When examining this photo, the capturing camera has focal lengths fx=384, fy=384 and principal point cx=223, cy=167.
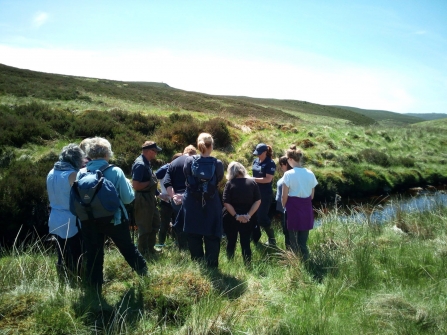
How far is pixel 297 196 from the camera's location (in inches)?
221

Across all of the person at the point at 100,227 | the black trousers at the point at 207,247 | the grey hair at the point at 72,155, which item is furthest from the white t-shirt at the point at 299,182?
the grey hair at the point at 72,155

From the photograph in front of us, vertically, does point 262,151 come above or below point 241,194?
above

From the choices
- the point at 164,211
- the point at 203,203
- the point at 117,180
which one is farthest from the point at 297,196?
the point at 117,180

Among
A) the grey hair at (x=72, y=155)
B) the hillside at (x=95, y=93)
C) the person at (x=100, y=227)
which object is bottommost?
the person at (x=100, y=227)

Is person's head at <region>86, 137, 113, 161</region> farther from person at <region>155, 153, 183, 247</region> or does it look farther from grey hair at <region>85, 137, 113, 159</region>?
person at <region>155, 153, 183, 247</region>

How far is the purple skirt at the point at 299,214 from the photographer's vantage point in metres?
5.61

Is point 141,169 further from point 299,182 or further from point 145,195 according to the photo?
point 299,182

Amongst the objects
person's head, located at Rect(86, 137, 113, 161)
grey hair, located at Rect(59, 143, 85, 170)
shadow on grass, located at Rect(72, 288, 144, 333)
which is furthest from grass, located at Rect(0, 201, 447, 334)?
person's head, located at Rect(86, 137, 113, 161)

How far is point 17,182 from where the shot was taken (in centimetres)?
898

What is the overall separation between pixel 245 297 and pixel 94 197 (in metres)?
1.94

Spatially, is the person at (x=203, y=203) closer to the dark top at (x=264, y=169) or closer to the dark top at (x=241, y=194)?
the dark top at (x=241, y=194)

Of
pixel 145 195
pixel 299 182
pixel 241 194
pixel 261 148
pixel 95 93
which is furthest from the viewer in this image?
pixel 95 93

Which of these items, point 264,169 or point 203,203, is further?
point 264,169

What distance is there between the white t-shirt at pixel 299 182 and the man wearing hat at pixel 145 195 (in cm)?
203
